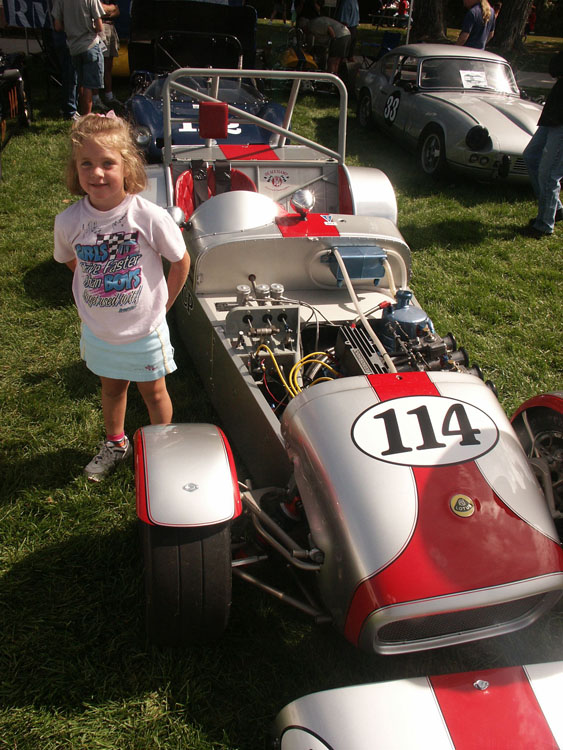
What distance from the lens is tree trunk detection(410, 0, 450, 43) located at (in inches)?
565

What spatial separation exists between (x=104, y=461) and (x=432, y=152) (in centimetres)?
589

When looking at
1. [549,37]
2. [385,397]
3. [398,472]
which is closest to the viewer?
[398,472]

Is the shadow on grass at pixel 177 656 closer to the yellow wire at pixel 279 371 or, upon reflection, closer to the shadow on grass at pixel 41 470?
the shadow on grass at pixel 41 470

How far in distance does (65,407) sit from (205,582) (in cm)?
177

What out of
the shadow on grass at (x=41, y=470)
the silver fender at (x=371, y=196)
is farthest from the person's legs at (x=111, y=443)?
the silver fender at (x=371, y=196)

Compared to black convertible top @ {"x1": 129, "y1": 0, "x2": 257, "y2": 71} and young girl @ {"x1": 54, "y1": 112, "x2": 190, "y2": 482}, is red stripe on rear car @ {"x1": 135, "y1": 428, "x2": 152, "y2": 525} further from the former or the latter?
black convertible top @ {"x1": 129, "y1": 0, "x2": 257, "y2": 71}

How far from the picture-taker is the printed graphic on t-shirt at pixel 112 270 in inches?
92.1

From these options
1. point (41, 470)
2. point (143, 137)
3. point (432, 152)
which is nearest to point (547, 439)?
point (41, 470)

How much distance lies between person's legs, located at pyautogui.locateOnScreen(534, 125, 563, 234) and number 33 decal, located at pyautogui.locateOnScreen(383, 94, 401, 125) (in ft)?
8.84

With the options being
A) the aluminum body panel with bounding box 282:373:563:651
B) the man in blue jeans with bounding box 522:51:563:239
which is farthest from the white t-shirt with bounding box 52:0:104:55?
the aluminum body panel with bounding box 282:373:563:651

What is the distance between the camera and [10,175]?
6559mm

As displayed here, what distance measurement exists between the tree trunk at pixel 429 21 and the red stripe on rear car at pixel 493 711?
50.4 ft

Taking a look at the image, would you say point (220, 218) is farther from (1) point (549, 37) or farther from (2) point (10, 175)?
(1) point (549, 37)

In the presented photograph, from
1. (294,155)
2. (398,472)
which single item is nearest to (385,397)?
(398,472)
